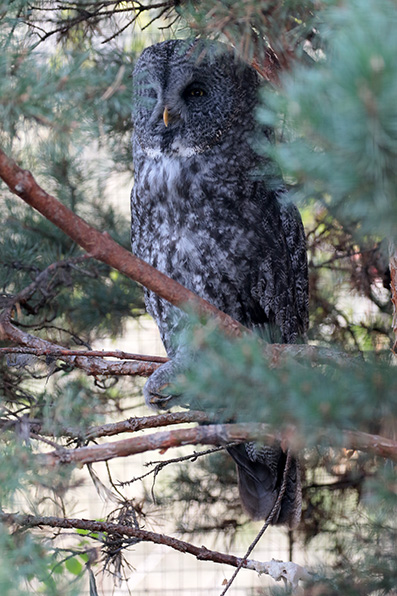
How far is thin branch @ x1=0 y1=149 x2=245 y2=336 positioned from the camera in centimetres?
60

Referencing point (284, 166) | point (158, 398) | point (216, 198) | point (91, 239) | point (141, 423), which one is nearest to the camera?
point (284, 166)

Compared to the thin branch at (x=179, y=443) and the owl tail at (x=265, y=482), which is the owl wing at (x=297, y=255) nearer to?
the owl tail at (x=265, y=482)

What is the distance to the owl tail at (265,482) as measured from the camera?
1.37m

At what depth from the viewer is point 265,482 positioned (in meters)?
1.42

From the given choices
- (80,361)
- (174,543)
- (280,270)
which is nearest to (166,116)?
(280,270)

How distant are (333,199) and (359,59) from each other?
13 centimetres

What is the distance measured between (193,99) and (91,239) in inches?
29.7

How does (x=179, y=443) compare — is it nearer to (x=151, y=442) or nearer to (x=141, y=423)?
(x=151, y=442)

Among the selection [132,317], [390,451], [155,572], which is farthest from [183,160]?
[155,572]

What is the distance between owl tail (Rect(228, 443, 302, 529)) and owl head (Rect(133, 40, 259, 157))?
2.12 ft

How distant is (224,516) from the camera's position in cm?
177

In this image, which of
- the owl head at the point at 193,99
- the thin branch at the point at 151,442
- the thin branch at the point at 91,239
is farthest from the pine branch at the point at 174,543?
the owl head at the point at 193,99

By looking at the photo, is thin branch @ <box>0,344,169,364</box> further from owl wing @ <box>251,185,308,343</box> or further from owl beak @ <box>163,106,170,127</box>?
owl beak @ <box>163,106,170,127</box>

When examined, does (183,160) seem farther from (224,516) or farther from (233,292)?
(224,516)
